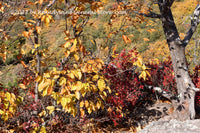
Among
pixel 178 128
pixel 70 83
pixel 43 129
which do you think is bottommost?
pixel 43 129

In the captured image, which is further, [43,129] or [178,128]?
[43,129]

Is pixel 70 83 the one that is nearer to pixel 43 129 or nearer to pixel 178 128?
pixel 43 129

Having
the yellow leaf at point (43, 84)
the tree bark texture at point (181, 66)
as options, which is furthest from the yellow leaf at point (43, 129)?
the tree bark texture at point (181, 66)

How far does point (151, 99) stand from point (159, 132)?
253 cm

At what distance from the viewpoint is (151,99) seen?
14.1 feet

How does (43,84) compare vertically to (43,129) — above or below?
above

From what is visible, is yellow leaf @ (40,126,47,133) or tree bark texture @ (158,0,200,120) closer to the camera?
yellow leaf @ (40,126,47,133)

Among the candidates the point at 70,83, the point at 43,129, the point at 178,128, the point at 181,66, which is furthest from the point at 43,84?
the point at 181,66

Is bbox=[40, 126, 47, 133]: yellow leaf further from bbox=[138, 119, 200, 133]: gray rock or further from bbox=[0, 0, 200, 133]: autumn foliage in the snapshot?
bbox=[138, 119, 200, 133]: gray rock

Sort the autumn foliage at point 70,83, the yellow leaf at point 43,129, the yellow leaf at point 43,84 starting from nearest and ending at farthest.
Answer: the yellow leaf at point 43,84 → the autumn foliage at point 70,83 → the yellow leaf at point 43,129

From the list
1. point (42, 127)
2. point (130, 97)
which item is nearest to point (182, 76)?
point (130, 97)

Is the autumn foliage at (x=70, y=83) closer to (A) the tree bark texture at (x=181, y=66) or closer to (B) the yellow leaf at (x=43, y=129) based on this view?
(B) the yellow leaf at (x=43, y=129)

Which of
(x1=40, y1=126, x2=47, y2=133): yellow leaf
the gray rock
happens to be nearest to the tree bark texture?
the gray rock

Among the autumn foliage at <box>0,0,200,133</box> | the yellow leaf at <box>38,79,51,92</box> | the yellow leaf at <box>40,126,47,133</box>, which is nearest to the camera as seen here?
the yellow leaf at <box>38,79,51,92</box>
